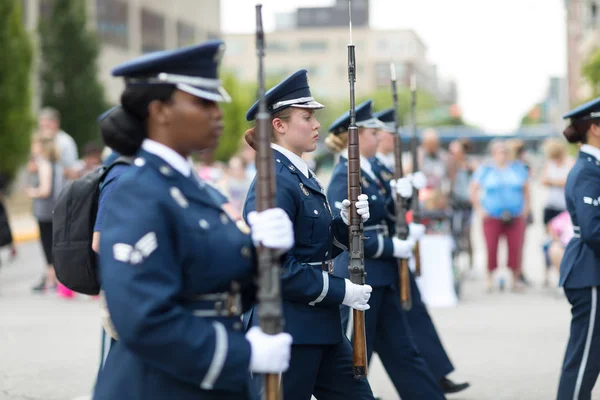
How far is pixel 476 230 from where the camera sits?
76.7ft

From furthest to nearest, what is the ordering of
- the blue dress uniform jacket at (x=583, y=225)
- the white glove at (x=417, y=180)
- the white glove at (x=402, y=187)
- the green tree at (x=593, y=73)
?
the green tree at (x=593, y=73), the white glove at (x=417, y=180), the white glove at (x=402, y=187), the blue dress uniform jacket at (x=583, y=225)

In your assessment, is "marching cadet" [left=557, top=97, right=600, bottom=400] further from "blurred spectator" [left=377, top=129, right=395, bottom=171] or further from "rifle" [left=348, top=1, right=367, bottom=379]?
"blurred spectator" [left=377, top=129, right=395, bottom=171]

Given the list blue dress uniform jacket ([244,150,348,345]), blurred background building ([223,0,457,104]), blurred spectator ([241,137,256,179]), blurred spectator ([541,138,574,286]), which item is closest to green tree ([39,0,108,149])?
blurred spectator ([241,137,256,179])

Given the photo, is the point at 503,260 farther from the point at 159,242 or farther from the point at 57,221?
the point at 159,242

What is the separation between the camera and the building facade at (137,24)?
4244cm

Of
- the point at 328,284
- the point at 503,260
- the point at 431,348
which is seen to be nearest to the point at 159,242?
the point at 328,284

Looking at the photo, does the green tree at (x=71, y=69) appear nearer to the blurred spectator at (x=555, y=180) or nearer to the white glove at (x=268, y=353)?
the blurred spectator at (x=555, y=180)

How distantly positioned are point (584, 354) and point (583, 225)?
69 centimetres

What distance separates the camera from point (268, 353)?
2834mm

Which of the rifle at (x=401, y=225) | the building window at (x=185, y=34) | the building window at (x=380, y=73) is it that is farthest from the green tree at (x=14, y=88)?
the building window at (x=380, y=73)

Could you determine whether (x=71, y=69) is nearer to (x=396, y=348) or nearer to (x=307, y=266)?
(x=396, y=348)

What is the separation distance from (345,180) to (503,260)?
10429 millimetres

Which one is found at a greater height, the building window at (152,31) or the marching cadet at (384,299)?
the building window at (152,31)

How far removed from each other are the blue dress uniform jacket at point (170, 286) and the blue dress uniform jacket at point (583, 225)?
2.59 metres
